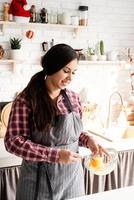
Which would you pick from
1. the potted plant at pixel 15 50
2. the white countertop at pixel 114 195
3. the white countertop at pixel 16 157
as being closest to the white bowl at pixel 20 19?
the potted plant at pixel 15 50

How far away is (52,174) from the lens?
1599 mm

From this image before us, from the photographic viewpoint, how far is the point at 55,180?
1606 mm

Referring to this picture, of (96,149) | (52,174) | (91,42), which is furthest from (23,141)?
(91,42)

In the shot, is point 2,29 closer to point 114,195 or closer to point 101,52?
point 101,52

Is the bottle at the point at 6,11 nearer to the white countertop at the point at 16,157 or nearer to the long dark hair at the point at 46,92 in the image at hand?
the white countertop at the point at 16,157

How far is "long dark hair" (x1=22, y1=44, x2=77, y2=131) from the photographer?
1512 mm

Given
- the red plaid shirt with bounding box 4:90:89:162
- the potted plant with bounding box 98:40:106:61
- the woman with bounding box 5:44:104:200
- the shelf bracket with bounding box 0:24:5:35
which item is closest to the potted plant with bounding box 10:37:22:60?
the shelf bracket with bounding box 0:24:5:35

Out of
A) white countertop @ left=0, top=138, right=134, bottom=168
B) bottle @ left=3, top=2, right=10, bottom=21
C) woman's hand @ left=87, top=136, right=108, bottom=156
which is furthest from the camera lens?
bottle @ left=3, top=2, right=10, bottom=21

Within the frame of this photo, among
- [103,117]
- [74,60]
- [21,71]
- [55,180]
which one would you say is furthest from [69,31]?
[55,180]

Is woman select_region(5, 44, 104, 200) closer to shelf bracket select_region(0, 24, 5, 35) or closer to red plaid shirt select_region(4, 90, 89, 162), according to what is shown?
red plaid shirt select_region(4, 90, 89, 162)

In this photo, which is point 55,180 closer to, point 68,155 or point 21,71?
point 68,155

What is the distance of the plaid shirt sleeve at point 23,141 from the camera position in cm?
145

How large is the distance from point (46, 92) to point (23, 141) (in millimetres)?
262

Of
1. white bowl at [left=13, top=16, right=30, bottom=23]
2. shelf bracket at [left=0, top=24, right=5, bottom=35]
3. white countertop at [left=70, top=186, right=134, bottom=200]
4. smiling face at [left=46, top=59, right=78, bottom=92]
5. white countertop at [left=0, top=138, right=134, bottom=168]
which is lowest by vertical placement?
white countertop at [left=0, top=138, right=134, bottom=168]
